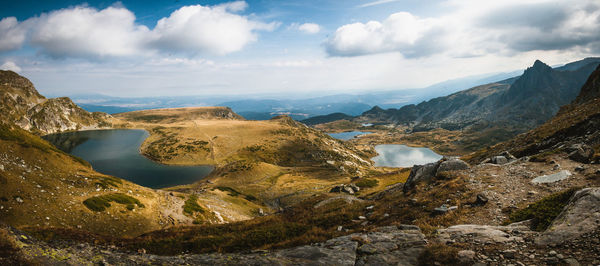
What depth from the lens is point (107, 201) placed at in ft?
127

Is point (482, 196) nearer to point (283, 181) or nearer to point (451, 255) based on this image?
point (451, 255)

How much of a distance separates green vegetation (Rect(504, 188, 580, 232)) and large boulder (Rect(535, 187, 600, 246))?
677 millimetres

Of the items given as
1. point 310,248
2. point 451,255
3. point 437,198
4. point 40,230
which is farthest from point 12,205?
A: point 437,198

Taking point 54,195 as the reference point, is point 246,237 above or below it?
below

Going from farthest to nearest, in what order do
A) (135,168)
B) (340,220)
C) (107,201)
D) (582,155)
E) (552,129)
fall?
(135,168) < (552,129) < (107,201) < (582,155) < (340,220)

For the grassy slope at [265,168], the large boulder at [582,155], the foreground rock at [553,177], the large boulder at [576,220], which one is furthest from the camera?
the grassy slope at [265,168]

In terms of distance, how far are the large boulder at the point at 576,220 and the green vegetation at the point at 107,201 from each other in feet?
158

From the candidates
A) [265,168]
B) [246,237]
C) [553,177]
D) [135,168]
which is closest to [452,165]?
[553,177]

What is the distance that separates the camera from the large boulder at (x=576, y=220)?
10.3m

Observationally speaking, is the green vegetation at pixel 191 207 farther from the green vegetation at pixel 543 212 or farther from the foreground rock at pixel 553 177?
the foreground rock at pixel 553 177

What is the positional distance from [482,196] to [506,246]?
929cm

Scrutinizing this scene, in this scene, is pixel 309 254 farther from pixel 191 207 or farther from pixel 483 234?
pixel 191 207

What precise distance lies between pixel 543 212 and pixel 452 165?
17.9 meters

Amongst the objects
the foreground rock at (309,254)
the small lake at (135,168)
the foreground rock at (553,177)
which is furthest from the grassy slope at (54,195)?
the small lake at (135,168)
